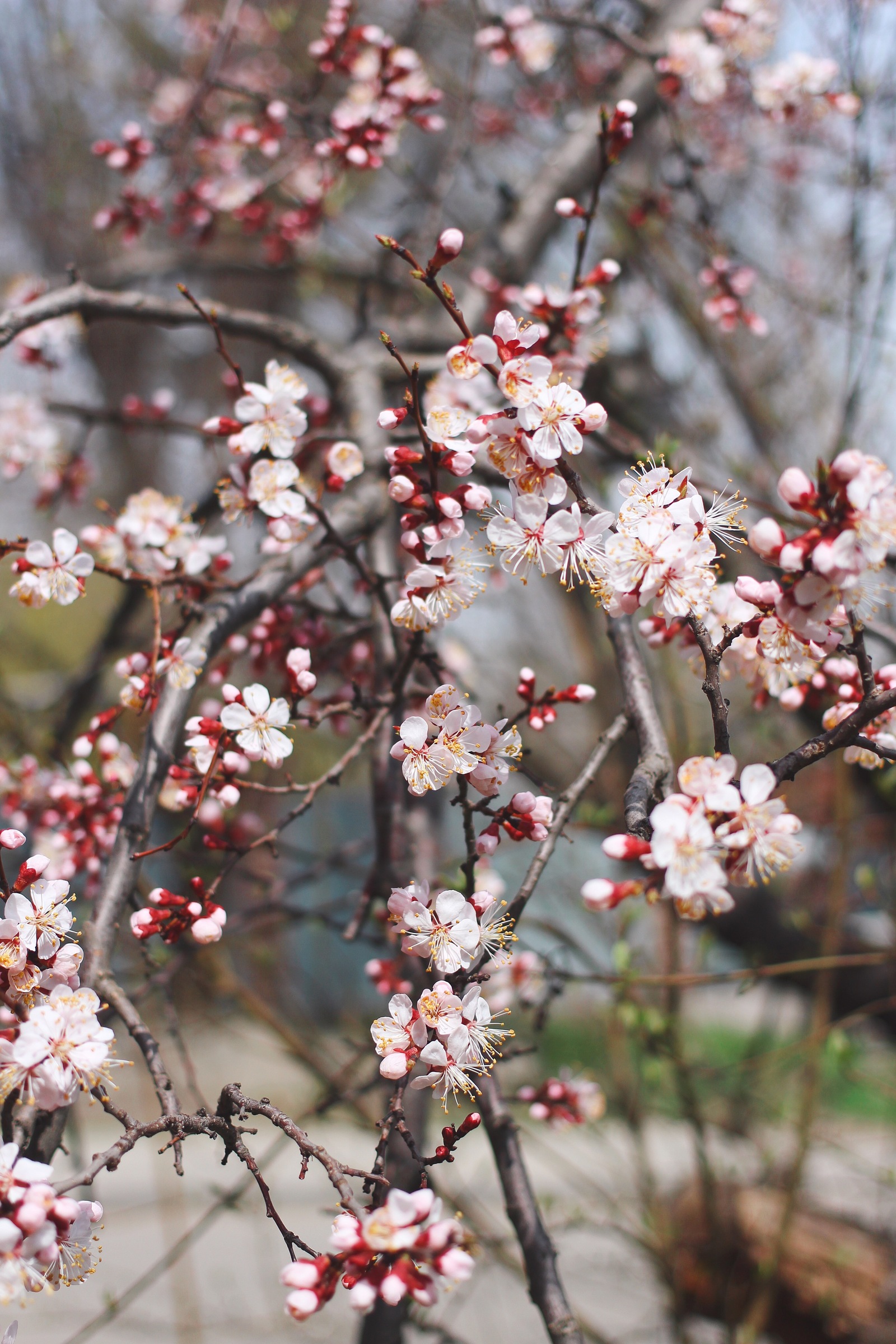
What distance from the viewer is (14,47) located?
4.15 meters

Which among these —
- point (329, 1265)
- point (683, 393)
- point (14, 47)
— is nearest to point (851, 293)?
point (683, 393)

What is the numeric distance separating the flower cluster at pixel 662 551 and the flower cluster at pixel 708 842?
0.22 meters

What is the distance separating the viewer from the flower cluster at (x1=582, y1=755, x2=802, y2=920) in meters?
0.82

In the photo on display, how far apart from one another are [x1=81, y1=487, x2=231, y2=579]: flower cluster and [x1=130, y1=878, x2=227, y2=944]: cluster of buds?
61cm

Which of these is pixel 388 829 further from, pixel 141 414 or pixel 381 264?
pixel 381 264

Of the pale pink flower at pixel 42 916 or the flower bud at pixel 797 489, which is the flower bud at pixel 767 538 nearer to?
the flower bud at pixel 797 489

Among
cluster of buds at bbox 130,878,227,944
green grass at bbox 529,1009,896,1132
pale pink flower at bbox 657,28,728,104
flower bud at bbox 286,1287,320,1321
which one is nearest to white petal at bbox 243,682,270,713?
cluster of buds at bbox 130,878,227,944

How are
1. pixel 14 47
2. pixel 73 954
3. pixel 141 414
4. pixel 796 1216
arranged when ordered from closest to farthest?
pixel 73 954 < pixel 141 414 < pixel 796 1216 < pixel 14 47

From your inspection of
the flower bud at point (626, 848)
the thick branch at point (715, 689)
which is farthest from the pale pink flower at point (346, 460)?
the flower bud at point (626, 848)

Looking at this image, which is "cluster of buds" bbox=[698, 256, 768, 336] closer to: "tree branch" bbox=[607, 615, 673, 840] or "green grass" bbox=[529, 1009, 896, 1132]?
"tree branch" bbox=[607, 615, 673, 840]

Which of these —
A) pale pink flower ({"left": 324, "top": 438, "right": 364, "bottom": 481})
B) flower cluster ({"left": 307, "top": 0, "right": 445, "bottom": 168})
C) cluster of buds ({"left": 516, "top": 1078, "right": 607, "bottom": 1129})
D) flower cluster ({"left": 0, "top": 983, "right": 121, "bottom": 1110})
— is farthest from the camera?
flower cluster ({"left": 307, "top": 0, "right": 445, "bottom": 168})

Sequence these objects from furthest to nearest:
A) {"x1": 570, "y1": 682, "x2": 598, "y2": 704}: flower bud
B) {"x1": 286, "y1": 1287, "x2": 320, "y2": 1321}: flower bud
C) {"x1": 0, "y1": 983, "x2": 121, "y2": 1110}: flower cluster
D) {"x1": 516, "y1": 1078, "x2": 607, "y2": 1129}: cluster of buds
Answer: {"x1": 516, "y1": 1078, "x2": 607, "y2": 1129}: cluster of buds < {"x1": 570, "y1": 682, "x2": 598, "y2": 704}: flower bud < {"x1": 0, "y1": 983, "x2": 121, "y2": 1110}: flower cluster < {"x1": 286, "y1": 1287, "x2": 320, "y2": 1321}: flower bud

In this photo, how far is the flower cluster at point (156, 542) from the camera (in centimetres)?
157

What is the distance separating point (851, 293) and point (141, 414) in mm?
2212
